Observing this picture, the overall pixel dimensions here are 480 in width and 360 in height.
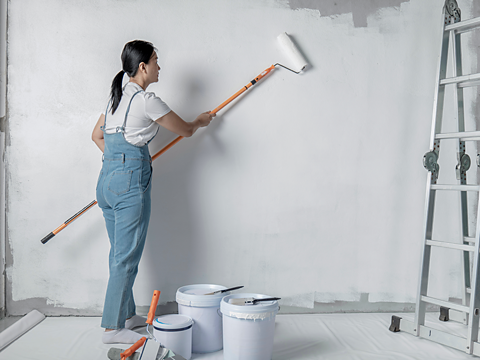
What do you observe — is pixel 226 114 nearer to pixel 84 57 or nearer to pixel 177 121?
pixel 177 121

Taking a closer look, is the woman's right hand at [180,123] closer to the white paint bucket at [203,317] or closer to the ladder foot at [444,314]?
the white paint bucket at [203,317]

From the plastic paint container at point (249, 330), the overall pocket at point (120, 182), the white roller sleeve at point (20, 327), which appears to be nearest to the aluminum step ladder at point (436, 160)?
the plastic paint container at point (249, 330)

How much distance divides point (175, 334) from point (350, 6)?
6.75ft

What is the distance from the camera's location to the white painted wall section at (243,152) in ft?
6.94

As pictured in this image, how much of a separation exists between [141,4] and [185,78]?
48 centimetres

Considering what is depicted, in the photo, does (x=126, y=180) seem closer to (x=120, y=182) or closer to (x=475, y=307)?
(x=120, y=182)

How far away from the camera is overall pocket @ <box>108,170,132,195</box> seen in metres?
1.73

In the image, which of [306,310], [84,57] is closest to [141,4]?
[84,57]

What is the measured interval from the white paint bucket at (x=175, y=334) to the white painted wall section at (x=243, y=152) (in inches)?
23.1

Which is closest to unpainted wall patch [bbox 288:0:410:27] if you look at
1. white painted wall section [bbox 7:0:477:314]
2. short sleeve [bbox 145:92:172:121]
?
white painted wall section [bbox 7:0:477:314]

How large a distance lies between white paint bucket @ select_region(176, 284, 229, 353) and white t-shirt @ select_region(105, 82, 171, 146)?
76 cm

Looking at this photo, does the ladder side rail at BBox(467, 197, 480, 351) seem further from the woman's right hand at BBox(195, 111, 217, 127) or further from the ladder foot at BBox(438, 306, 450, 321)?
the woman's right hand at BBox(195, 111, 217, 127)

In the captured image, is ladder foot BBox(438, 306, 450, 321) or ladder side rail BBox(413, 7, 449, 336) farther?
ladder foot BBox(438, 306, 450, 321)

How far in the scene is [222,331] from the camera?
68.6 inches
